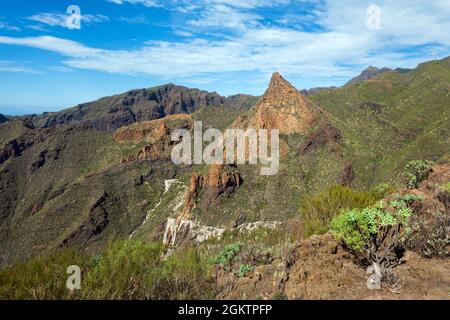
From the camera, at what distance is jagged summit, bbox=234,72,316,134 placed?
378ft

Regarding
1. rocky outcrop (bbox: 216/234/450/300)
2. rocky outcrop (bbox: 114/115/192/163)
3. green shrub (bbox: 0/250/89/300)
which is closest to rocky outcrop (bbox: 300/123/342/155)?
rocky outcrop (bbox: 114/115/192/163)

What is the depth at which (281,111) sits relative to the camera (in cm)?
11881

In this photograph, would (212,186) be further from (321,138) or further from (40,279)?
(40,279)

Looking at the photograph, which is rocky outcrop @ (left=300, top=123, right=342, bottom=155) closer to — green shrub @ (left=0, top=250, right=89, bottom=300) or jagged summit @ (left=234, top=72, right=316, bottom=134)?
jagged summit @ (left=234, top=72, right=316, bottom=134)

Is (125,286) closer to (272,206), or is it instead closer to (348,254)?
(348,254)

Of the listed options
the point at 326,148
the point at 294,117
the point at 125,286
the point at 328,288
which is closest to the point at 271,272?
the point at 328,288

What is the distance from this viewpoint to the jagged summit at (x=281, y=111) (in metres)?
115

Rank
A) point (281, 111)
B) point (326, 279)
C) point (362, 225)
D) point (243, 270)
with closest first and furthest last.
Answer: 1. point (326, 279)
2. point (362, 225)
3. point (243, 270)
4. point (281, 111)

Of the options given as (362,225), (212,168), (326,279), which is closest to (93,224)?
(212,168)

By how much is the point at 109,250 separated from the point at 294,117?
107734 millimetres

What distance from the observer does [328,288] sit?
1091cm

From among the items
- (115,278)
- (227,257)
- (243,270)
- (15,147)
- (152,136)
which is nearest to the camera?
(115,278)

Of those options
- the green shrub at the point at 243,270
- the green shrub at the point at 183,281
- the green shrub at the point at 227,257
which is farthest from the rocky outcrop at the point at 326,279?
the green shrub at the point at 227,257
